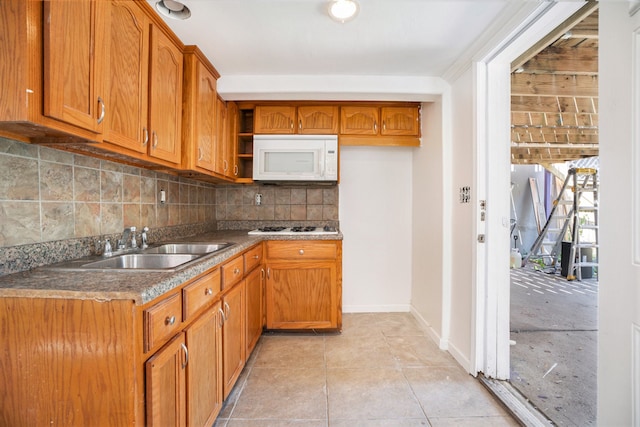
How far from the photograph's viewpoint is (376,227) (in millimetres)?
3029

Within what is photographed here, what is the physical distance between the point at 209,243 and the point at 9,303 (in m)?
1.06

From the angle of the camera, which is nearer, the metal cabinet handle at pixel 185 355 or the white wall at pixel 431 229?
the metal cabinet handle at pixel 185 355

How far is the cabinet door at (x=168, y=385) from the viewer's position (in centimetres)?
89

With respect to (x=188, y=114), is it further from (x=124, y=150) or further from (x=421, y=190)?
(x=421, y=190)

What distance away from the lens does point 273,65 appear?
2.08m

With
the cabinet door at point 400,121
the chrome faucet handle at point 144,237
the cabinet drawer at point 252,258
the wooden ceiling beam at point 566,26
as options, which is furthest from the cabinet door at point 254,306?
the wooden ceiling beam at point 566,26

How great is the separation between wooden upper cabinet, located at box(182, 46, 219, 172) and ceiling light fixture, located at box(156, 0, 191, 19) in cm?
33

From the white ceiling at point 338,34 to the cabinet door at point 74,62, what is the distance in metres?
0.52

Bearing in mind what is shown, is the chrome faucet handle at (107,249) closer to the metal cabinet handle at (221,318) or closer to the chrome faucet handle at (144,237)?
the chrome faucet handle at (144,237)

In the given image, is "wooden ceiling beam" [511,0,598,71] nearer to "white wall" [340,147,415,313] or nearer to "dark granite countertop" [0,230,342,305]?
"white wall" [340,147,415,313]

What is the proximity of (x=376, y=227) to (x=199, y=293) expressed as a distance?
6.95ft

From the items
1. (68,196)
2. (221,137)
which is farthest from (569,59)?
(68,196)

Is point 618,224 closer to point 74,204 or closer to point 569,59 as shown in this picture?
point 74,204

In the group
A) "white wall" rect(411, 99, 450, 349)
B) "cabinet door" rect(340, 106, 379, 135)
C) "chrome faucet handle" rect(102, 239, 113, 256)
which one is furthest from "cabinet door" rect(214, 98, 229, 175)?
Result: "white wall" rect(411, 99, 450, 349)
